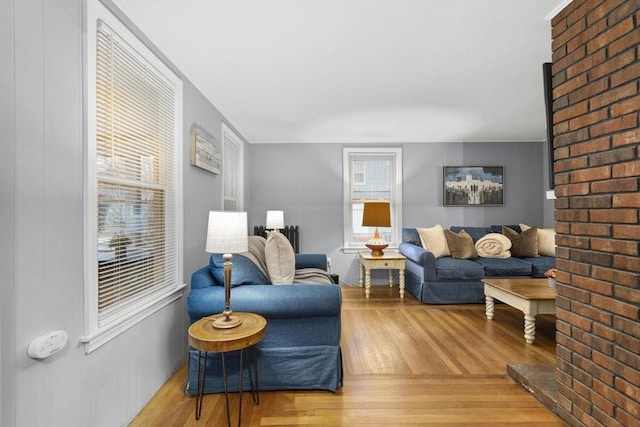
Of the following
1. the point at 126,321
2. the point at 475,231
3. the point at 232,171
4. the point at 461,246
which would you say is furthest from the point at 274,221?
the point at 475,231

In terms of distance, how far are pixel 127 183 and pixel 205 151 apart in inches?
45.2

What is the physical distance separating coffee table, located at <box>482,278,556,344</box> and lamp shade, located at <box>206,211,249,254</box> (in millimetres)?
2589

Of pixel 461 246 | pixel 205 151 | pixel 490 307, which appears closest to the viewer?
pixel 205 151

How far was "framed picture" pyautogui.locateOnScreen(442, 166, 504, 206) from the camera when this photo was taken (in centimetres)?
500

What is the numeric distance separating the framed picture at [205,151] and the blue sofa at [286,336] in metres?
1.22

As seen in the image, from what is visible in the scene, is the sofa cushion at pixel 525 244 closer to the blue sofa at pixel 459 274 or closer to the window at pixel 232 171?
the blue sofa at pixel 459 274

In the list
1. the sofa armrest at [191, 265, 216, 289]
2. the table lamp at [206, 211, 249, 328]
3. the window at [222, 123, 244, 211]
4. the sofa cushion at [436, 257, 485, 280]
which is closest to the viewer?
the table lamp at [206, 211, 249, 328]

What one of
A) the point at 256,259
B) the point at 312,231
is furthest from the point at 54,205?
the point at 312,231

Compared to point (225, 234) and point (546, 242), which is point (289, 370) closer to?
point (225, 234)

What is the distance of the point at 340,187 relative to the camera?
5031mm

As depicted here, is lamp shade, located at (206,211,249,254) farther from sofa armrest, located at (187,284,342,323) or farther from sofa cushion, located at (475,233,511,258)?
sofa cushion, located at (475,233,511,258)

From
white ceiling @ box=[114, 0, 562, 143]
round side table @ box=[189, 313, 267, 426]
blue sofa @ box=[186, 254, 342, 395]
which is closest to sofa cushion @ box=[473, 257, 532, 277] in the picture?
white ceiling @ box=[114, 0, 562, 143]

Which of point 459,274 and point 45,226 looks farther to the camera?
point 459,274

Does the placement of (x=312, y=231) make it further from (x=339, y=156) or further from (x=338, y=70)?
(x=338, y=70)
